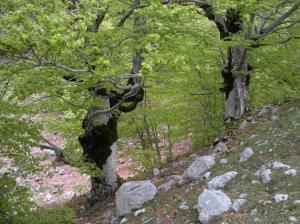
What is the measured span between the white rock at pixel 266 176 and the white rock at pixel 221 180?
682 mm

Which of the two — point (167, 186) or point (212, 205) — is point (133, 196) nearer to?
point (167, 186)

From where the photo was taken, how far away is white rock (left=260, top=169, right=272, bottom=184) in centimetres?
679

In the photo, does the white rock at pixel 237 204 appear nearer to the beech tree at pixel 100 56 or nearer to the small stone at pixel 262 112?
the beech tree at pixel 100 56

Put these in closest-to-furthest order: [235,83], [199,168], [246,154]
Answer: [246,154], [199,168], [235,83]

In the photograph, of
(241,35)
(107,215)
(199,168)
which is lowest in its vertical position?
(107,215)

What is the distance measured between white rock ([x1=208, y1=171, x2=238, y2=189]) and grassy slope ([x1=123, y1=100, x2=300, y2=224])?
0.12 meters

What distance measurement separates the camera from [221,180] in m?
7.46

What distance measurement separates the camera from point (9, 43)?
19.1ft

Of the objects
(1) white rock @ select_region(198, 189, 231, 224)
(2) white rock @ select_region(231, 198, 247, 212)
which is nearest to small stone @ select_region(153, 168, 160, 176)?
(1) white rock @ select_region(198, 189, 231, 224)

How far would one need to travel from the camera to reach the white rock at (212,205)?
248 inches

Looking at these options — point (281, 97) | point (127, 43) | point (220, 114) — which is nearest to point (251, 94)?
point (220, 114)

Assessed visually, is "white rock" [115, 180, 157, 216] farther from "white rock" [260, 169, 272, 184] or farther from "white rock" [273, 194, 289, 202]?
"white rock" [273, 194, 289, 202]

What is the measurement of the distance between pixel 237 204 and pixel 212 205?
1.37 feet

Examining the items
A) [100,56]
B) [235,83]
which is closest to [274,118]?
[235,83]
